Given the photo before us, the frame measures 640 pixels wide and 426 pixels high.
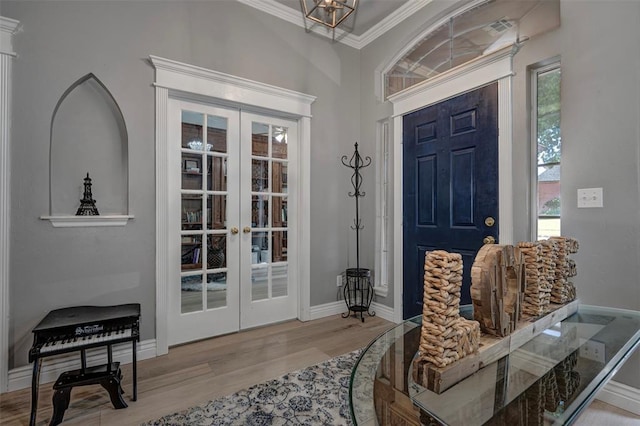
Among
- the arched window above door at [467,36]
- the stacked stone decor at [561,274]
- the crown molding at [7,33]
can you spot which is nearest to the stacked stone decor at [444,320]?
the stacked stone decor at [561,274]

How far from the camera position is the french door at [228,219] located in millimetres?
2539

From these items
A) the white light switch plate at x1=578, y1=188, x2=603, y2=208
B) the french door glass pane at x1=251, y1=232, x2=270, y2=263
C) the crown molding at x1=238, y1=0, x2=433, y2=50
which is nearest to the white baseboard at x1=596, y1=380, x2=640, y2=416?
the white light switch plate at x1=578, y1=188, x2=603, y2=208

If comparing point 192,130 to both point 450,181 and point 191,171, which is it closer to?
point 191,171

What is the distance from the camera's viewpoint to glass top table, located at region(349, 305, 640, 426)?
2.28 feet

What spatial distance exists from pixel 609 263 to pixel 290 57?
9.98ft

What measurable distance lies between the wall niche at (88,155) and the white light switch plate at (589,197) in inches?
121

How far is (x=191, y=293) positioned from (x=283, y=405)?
1.35 meters

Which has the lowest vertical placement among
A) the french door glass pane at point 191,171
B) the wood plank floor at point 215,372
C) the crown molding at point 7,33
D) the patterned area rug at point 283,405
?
the wood plank floor at point 215,372

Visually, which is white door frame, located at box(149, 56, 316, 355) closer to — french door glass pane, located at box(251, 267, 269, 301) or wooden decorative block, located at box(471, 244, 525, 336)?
french door glass pane, located at box(251, 267, 269, 301)

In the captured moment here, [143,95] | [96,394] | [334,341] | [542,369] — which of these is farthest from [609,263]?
[143,95]

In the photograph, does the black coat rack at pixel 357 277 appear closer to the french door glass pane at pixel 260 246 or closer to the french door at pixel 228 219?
the french door at pixel 228 219

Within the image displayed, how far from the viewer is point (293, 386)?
6.12ft

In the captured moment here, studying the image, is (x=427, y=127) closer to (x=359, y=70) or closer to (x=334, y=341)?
(x=359, y=70)

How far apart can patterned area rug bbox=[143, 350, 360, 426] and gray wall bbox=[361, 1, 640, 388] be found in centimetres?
153
